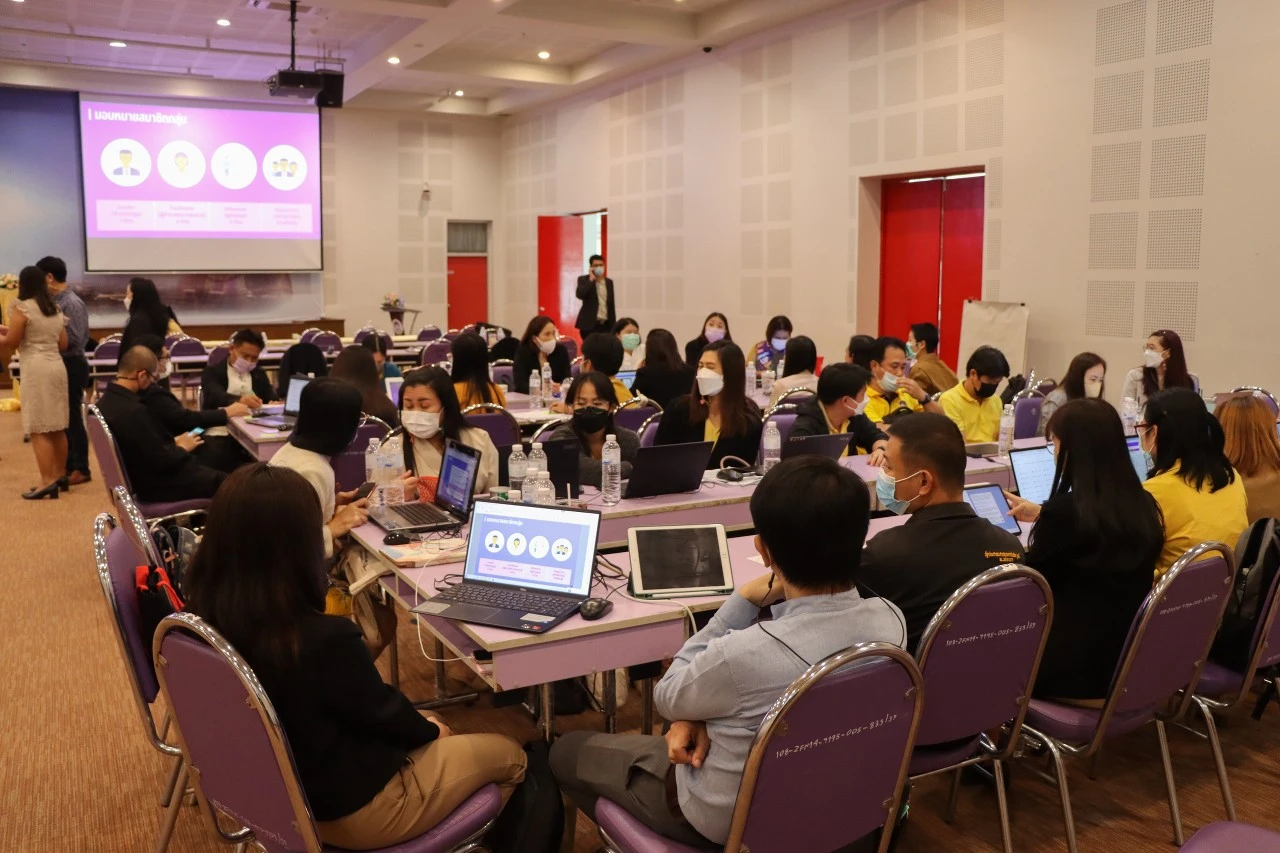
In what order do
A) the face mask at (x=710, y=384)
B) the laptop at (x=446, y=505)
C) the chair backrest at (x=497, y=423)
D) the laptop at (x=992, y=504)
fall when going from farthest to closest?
the chair backrest at (x=497, y=423) → the face mask at (x=710, y=384) → the laptop at (x=992, y=504) → the laptop at (x=446, y=505)

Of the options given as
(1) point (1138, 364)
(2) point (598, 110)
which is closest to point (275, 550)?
(1) point (1138, 364)

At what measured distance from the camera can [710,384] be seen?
16.1 ft

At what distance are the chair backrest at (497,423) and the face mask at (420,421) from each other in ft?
3.76

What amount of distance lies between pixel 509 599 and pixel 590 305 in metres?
10.7

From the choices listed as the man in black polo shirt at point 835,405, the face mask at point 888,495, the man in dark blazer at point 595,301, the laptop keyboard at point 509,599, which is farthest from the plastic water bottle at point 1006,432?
the man in dark blazer at point 595,301

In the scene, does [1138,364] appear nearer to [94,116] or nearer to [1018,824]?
[1018,824]

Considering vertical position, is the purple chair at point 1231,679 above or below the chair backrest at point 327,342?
below

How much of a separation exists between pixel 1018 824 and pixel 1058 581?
0.78 m

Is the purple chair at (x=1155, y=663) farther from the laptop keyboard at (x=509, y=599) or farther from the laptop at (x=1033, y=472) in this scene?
the laptop at (x=1033, y=472)

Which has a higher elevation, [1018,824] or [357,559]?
[357,559]

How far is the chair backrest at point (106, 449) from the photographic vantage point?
15.1 ft

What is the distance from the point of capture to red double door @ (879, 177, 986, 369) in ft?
32.2

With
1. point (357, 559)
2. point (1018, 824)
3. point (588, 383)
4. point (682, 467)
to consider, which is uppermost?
point (588, 383)

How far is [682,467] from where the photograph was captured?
4.12 m
